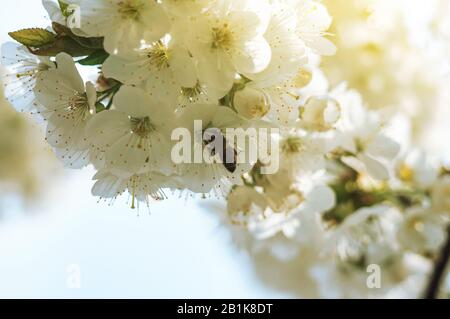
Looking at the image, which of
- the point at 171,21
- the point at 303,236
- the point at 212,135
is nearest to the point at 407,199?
the point at 303,236

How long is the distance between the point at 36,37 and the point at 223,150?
498 millimetres

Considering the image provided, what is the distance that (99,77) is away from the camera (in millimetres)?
1580

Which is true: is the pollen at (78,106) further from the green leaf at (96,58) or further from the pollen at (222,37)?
the pollen at (222,37)

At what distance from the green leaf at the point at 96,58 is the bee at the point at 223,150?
0.29 m

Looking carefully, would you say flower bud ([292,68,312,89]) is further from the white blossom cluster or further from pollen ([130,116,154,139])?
pollen ([130,116,154,139])

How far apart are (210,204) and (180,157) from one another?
1.19 m

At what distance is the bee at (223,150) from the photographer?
144cm

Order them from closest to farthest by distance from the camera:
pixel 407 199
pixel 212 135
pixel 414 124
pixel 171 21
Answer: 1. pixel 171 21
2. pixel 212 135
3. pixel 407 199
4. pixel 414 124

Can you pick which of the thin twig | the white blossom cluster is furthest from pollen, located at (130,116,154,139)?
the thin twig

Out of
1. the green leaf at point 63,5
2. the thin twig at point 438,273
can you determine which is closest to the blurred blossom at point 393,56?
the thin twig at point 438,273

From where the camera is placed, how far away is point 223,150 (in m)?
1.46

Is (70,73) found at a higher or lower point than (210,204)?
higher
